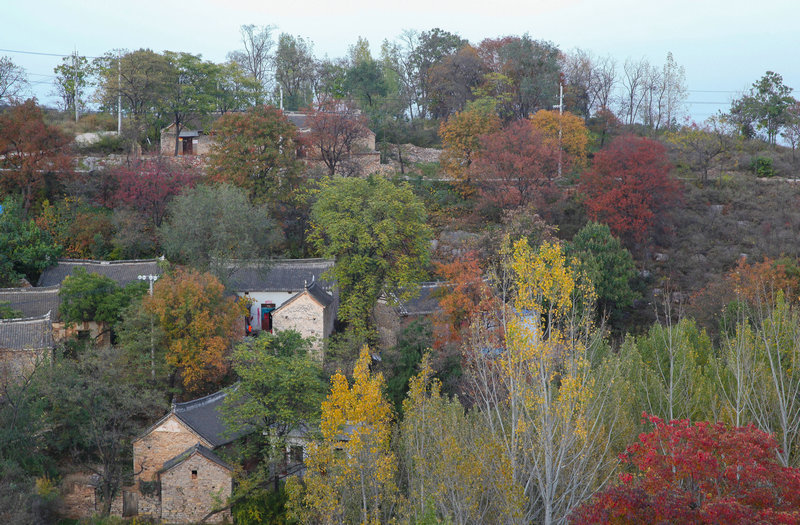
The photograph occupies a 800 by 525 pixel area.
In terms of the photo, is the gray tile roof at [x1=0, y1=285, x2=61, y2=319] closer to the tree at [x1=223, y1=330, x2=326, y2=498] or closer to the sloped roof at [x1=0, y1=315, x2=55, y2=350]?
the sloped roof at [x1=0, y1=315, x2=55, y2=350]

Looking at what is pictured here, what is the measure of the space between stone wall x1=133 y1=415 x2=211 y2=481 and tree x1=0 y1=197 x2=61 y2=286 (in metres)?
11.6

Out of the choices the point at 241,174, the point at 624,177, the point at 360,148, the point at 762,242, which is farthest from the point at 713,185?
the point at 241,174

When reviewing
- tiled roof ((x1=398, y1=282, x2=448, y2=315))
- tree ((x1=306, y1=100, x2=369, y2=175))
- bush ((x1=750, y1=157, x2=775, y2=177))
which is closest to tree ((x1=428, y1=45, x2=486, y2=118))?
tree ((x1=306, y1=100, x2=369, y2=175))

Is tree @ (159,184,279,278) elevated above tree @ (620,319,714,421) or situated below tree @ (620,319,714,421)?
above

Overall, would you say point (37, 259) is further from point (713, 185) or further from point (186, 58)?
point (713, 185)

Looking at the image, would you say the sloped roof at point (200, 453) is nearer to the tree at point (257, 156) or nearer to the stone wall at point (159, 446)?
the stone wall at point (159, 446)

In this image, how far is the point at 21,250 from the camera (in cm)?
2844

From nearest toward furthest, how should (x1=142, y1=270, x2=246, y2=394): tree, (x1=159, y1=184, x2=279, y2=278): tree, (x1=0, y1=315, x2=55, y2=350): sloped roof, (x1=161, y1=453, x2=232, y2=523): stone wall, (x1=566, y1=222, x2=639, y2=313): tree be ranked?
(x1=161, y1=453, x2=232, y2=523): stone wall
(x1=142, y1=270, x2=246, y2=394): tree
(x1=0, y1=315, x2=55, y2=350): sloped roof
(x1=159, y1=184, x2=279, y2=278): tree
(x1=566, y1=222, x2=639, y2=313): tree

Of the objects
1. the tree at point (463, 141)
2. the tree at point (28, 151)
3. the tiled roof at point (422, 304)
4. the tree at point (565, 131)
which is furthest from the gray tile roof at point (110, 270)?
the tree at point (565, 131)

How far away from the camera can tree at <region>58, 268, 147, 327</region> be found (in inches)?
944

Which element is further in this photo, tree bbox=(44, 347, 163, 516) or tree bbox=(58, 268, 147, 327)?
tree bbox=(58, 268, 147, 327)

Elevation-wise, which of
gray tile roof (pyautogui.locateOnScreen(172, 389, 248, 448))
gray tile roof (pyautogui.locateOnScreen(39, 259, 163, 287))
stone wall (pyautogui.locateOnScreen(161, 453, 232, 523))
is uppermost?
gray tile roof (pyautogui.locateOnScreen(39, 259, 163, 287))

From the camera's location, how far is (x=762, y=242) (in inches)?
1283

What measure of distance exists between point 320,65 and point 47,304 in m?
28.4
